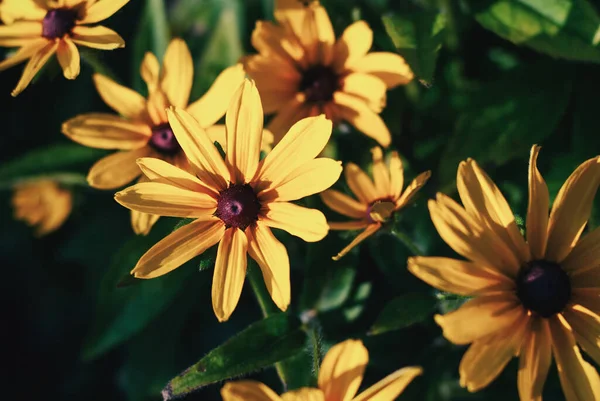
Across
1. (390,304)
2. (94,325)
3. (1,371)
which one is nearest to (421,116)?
(390,304)

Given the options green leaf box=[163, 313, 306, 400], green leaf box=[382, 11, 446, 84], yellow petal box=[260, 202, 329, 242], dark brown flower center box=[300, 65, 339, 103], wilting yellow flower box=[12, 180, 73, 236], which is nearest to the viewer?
yellow petal box=[260, 202, 329, 242]

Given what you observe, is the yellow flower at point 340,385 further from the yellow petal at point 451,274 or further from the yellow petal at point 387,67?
the yellow petal at point 387,67

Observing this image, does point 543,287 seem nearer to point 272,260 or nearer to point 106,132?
point 272,260

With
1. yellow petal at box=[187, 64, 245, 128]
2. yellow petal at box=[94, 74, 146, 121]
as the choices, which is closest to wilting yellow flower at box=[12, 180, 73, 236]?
yellow petal at box=[94, 74, 146, 121]

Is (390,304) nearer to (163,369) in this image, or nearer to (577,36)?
(577,36)

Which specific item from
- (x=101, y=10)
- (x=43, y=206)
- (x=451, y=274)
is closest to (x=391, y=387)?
(x=451, y=274)

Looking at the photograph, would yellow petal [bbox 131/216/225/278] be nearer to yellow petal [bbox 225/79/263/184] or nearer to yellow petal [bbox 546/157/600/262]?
yellow petal [bbox 225/79/263/184]

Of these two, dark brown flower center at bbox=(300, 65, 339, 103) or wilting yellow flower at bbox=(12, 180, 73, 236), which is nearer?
Result: dark brown flower center at bbox=(300, 65, 339, 103)
